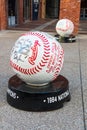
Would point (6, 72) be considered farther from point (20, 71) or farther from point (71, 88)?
point (20, 71)

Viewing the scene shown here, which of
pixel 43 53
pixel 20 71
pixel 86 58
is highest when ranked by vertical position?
pixel 43 53

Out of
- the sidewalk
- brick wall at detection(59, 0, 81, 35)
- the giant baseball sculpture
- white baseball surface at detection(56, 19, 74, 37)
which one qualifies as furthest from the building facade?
the giant baseball sculpture

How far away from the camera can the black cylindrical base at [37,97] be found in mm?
4684

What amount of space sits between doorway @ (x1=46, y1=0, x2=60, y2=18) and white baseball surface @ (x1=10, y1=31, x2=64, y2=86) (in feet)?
79.2

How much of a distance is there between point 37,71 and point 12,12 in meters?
14.6

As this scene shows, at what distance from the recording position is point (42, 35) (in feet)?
15.7

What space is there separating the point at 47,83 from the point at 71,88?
3.51ft

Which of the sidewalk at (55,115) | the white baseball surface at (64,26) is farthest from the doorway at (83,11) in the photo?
the sidewalk at (55,115)

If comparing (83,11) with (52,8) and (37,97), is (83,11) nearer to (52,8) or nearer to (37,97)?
(52,8)

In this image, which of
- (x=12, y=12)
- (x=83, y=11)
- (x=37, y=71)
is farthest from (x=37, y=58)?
(x=83, y=11)

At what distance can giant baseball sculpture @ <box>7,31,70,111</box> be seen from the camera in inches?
181

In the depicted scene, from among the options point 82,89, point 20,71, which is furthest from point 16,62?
point 82,89

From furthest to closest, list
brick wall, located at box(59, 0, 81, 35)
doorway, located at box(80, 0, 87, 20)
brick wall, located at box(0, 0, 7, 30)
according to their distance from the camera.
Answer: doorway, located at box(80, 0, 87, 20) < brick wall, located at box(0, 0, 7, 30) < brick wall, located at box(59, 0, 81, 35)

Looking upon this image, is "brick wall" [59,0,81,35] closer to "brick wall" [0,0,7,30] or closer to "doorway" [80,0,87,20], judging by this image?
"brick wall" [0,0,7,30]
